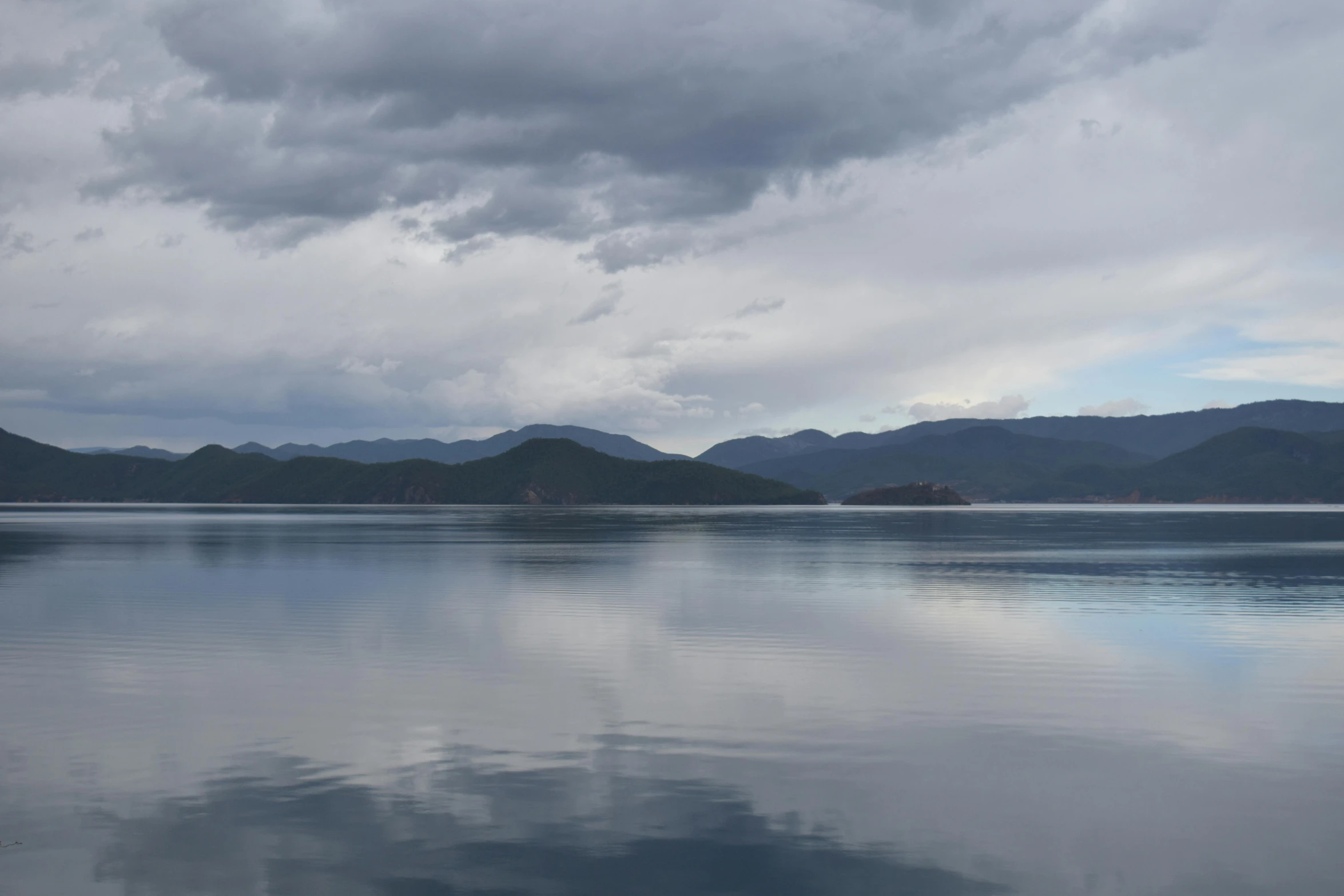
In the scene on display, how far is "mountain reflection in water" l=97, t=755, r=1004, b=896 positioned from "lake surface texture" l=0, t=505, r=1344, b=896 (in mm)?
63

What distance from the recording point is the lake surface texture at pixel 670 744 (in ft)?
48.4

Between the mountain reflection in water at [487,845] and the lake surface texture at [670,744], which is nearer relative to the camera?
the mountain reflection in water at [487,845]

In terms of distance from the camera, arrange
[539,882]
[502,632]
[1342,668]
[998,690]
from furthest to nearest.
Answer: [502,632] → [1342,668] → [998,690] → [539,882]

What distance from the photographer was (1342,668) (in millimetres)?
31484

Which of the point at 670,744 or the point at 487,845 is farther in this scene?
the point at 670,744

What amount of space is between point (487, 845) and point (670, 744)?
702 centimetres

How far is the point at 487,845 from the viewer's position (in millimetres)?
15391

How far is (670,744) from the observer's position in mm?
21844

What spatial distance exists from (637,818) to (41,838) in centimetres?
915

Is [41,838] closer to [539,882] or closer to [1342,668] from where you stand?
[539,882]

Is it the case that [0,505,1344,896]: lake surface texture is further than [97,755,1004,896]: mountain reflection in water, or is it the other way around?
[0,505,1344,896]: lake surface texture

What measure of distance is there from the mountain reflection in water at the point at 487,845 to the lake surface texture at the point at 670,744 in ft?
0.21

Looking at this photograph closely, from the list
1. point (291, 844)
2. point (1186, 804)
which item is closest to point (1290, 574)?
point (1186, 804)

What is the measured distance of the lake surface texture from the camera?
48.4ft
